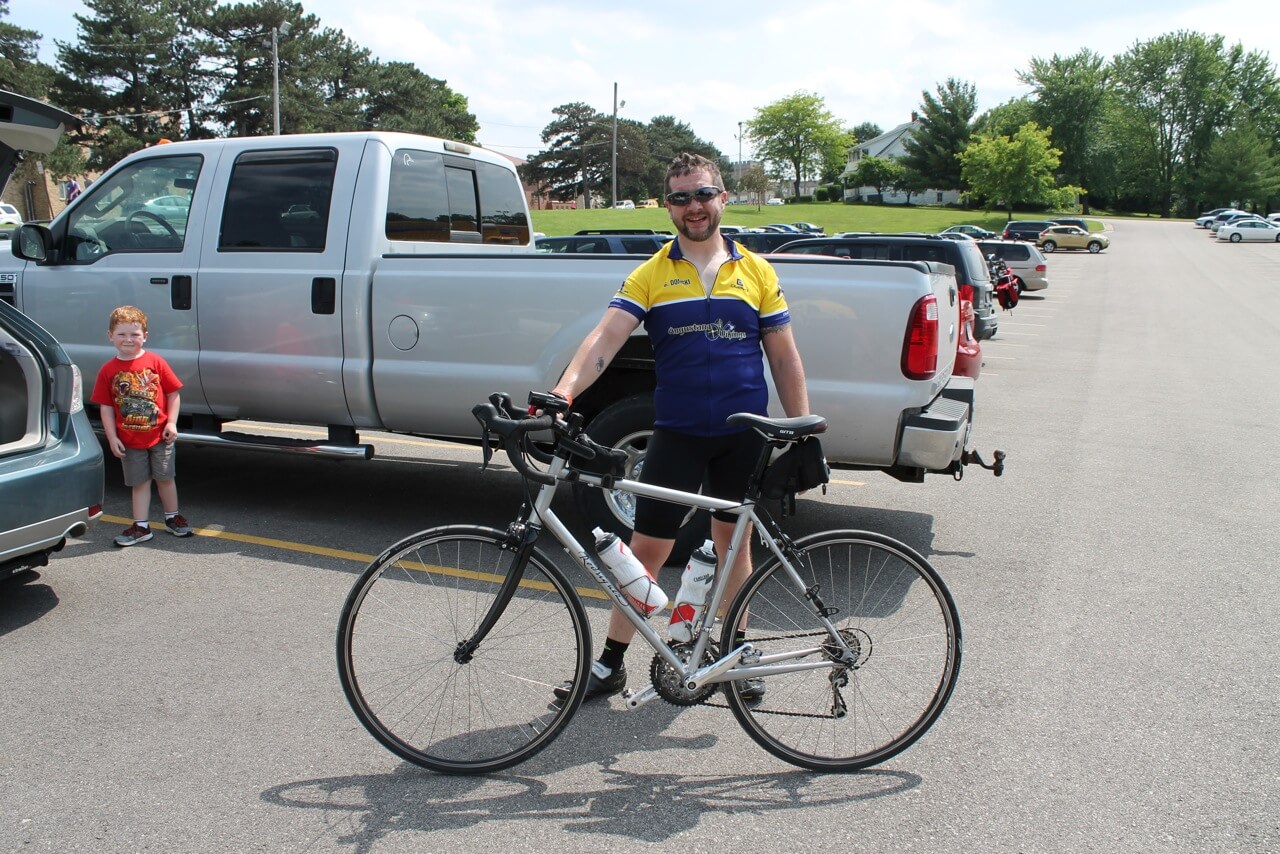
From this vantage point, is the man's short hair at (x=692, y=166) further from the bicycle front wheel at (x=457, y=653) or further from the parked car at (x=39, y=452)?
the parked car at (x=39, y=452)

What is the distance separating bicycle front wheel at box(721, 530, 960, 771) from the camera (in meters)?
3.40

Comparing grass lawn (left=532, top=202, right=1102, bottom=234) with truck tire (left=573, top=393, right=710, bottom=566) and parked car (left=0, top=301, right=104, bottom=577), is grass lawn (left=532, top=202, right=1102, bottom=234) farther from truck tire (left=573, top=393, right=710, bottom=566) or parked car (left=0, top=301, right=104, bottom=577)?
parked car (left=0, top=301, right=104, bottom=577)

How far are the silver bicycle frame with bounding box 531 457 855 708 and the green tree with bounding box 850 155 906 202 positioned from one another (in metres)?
107

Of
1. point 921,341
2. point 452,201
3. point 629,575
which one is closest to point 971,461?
point 921,341

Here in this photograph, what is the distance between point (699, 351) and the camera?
361cm

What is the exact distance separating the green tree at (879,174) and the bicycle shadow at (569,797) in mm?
107381

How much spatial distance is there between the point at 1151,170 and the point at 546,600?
112035 mm

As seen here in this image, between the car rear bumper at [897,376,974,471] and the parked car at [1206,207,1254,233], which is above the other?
the parked car at [1206,207,1254,233]

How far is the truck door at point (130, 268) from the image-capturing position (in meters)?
6.42

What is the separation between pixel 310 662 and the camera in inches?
167

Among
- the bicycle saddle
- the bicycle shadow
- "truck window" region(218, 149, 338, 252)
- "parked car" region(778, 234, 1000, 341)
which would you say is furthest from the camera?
"parked car" region(778, 234, 1000, 341)

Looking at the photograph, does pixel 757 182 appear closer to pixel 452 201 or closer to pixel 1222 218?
pixel 1222 218

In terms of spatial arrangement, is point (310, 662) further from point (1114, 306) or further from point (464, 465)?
point (1114, 306)

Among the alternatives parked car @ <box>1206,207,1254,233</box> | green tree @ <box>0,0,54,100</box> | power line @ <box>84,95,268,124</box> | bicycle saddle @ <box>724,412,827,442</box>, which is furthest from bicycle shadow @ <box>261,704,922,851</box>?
parked car @ <box>1206,207,1254,233</box>
